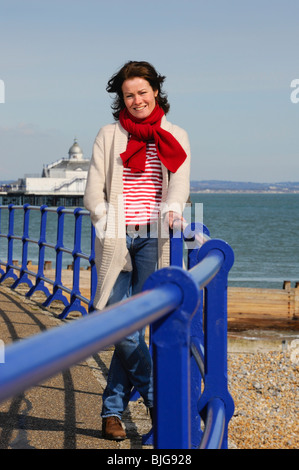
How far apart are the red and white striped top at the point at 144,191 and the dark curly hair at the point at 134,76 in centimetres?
28

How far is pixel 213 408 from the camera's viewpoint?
232cm

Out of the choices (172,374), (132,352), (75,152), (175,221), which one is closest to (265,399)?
(132,352)

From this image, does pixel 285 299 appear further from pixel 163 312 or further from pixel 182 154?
pixel 163 312

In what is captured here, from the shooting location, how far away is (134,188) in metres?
3.59

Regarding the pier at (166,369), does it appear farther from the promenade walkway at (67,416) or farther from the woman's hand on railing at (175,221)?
the woman's hand on railing at (175,221)

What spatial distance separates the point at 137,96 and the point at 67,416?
2009mm

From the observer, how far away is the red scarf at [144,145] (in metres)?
3.52

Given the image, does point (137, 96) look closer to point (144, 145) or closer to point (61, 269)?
point (144, 145)

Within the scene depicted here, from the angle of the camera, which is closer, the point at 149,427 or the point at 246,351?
the point at 149,427

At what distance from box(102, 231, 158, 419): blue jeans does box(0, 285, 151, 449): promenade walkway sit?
24 centimetres

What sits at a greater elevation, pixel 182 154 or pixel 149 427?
pixel 182 154

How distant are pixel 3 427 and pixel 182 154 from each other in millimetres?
1864
